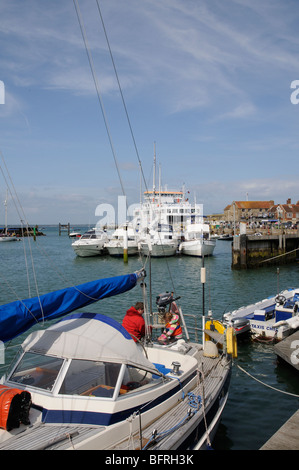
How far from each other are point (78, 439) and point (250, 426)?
521cm

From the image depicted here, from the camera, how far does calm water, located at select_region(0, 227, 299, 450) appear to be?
28.6 feet

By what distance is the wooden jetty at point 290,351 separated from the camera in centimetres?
1120

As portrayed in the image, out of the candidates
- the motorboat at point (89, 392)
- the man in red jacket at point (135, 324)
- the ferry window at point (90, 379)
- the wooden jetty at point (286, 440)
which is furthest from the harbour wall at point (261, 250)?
the ferry window at point (90, 379)

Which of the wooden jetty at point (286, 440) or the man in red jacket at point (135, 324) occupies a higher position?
the man in red jacket at point (135, 324)

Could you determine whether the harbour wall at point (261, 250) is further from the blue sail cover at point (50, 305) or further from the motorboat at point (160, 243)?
the blue sail cover at point (50, 305)

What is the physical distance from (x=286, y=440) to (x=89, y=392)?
137 inches

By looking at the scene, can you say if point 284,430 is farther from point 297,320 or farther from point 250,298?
point 250,298

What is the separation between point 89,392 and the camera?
233 inches

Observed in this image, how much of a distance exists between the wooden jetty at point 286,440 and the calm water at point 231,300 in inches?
69.3

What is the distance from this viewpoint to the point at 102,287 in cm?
802

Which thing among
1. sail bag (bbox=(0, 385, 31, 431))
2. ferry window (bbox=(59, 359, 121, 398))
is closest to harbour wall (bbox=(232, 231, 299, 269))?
ferry window (bbox=(59, 359, 121, 398))

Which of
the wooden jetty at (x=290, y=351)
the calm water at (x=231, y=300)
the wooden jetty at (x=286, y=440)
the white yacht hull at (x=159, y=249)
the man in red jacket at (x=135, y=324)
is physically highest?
the man in red jacket at (x=135, y=324)

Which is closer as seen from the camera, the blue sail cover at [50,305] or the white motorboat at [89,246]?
the blue sail cover at [50,305]

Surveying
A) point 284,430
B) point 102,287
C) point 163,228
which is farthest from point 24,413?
point 163,228
